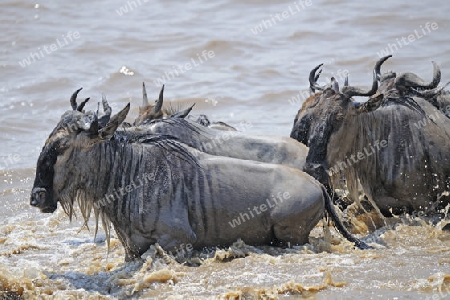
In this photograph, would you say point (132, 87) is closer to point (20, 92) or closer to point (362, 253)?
point (20, 92)

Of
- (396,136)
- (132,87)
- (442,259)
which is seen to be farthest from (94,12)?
(442,259)

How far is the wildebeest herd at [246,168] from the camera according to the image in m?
8.10

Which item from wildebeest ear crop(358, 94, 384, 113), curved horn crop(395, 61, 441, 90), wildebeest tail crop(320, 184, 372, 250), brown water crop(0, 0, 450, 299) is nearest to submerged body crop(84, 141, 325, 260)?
wildebeest tail crop(320, 184, 372, 250)

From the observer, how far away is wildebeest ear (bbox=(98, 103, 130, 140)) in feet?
25.6

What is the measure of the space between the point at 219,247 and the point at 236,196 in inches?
20.7

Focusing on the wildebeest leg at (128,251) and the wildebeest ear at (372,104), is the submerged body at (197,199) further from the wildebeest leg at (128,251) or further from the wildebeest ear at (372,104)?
the wildebeest ear at (372,104)

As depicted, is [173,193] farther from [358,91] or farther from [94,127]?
[358,91]

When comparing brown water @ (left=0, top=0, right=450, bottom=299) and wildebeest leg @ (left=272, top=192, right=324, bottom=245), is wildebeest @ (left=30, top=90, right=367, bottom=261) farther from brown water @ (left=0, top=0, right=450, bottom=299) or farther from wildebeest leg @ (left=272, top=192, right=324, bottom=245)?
brown water @ (left=0, top=0, right=450, bottom=299)

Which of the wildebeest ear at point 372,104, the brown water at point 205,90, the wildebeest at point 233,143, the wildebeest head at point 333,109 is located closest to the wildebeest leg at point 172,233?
the brown water at point 205,90

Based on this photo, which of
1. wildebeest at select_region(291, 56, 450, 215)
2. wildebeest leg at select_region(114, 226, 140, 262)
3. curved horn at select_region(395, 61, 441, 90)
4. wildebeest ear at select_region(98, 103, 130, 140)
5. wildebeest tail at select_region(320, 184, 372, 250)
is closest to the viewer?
wildebeest ear at select_region(98, 103, 130, 140)

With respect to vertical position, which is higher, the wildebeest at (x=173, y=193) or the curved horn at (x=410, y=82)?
the curved horn at (x=410, y=82)

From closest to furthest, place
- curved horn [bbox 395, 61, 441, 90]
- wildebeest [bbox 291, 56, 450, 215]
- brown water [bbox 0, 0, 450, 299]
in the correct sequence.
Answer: brown water [bbox 0, 0, 450, 299] → wildebeest [bbox 291, 56, 450, 215] → curved horn [bbox 395, 61, 441, 90]

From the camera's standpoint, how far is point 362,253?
26.8 ft

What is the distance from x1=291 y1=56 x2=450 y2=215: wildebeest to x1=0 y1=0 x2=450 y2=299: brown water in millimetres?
399
